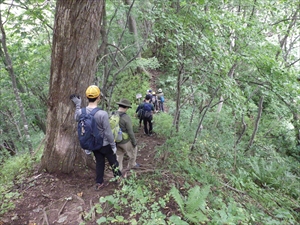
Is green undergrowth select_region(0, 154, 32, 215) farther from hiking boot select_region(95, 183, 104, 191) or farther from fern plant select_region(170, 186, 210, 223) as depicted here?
fern plant select_region(170, 186, 210, 223)

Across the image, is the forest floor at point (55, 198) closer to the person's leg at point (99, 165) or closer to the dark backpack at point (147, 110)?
the person's leg at point (99, 165)

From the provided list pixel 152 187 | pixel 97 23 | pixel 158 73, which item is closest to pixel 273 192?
pixel 152 187

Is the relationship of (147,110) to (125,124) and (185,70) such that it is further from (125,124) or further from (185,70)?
(125,124)

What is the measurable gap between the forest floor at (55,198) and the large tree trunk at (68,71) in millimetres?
A: 254

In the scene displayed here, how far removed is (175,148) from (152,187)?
1.64 meters

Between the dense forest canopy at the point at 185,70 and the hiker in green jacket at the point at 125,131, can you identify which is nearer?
the dense forest canopy at the point at 185,70

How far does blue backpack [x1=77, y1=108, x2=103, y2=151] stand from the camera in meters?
3.45

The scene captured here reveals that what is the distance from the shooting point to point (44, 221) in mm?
3119

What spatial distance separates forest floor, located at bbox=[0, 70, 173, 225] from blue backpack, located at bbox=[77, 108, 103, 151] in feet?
2.99

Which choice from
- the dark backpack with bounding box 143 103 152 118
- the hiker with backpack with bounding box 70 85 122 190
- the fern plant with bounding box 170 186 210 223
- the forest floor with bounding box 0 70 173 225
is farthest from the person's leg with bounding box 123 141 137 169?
the dark backpack with bounding box 143 103 152 118

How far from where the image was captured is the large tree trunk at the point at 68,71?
3592mm

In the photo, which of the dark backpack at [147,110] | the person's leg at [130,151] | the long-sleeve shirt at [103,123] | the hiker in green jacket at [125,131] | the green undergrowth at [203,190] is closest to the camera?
the green undergrowth at [203,190]

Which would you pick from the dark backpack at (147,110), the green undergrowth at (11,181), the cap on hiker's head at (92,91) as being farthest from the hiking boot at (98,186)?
the dark backpack at (147,110)

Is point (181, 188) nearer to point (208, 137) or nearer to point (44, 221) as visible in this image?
point (44, 221)
